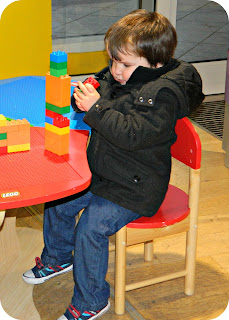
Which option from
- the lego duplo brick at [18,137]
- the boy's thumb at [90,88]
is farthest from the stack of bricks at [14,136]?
the boy's thumb at [90,88]

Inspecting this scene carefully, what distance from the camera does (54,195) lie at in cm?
176

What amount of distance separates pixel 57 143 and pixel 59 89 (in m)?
0.16

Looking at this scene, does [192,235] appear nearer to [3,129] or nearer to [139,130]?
[139,130]

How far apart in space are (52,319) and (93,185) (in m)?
0.49

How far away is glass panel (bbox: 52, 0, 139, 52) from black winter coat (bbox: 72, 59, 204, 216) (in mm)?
2017

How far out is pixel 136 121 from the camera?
200 cm

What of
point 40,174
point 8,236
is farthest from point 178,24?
point 40,174

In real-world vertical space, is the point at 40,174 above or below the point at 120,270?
above

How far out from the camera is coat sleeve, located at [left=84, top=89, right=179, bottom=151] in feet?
6.54

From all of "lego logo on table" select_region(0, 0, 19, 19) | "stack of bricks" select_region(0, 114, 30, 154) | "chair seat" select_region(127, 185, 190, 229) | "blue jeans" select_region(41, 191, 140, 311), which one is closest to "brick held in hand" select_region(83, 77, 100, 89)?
"stack of bricks" select_region(0, 114, 30, 154)

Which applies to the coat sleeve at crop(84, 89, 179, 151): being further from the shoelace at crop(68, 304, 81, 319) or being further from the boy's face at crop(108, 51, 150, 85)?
the shoelace at crop(68, 304, 81, 319)

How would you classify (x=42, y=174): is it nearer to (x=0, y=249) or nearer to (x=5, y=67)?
(x=0, y=249)

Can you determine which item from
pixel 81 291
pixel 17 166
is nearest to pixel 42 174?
pixel 17 166

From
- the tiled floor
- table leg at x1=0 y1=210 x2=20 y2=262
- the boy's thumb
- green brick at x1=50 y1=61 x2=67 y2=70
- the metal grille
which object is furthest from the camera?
the tiled floor
